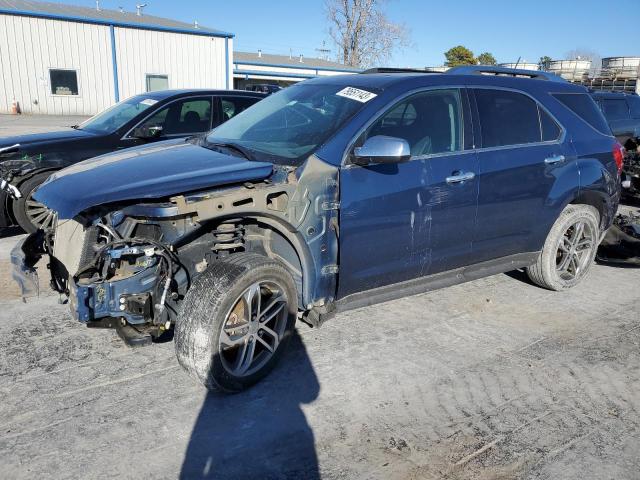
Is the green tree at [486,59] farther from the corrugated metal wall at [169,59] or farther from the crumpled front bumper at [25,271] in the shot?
the crumpled front bumper at [25,271]

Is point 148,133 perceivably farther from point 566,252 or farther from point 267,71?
point 267,71

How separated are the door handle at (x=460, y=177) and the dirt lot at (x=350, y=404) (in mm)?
1233

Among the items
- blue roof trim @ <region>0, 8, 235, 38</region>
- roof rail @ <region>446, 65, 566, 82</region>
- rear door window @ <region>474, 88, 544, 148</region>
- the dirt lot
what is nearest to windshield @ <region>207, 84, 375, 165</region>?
rear door window @ <region>474, 88, 544, 148</region>

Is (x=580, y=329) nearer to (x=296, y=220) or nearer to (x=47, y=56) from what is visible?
(x=296, y=220)

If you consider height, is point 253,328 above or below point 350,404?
above

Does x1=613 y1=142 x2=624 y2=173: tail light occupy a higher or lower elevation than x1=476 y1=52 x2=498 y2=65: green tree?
lower

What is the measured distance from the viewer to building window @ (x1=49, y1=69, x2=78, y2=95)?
25906 millimetres

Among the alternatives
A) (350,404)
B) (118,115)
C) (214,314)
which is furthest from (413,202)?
(118,115)

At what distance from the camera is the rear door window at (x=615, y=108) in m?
10.8

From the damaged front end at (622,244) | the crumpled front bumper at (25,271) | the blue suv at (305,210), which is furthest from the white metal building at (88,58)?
the damaged front end at (622,244)

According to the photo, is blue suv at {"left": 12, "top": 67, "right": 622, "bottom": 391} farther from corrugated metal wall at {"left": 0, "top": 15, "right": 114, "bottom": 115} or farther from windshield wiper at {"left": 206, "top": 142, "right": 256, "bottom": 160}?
corrugated metal wall at {"left": 0, "top": 15, "right": 114, "bottom": 115}

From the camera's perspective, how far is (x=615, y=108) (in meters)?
10.9

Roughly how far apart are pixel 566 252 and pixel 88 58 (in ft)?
87.2

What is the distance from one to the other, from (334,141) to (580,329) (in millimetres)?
2695
